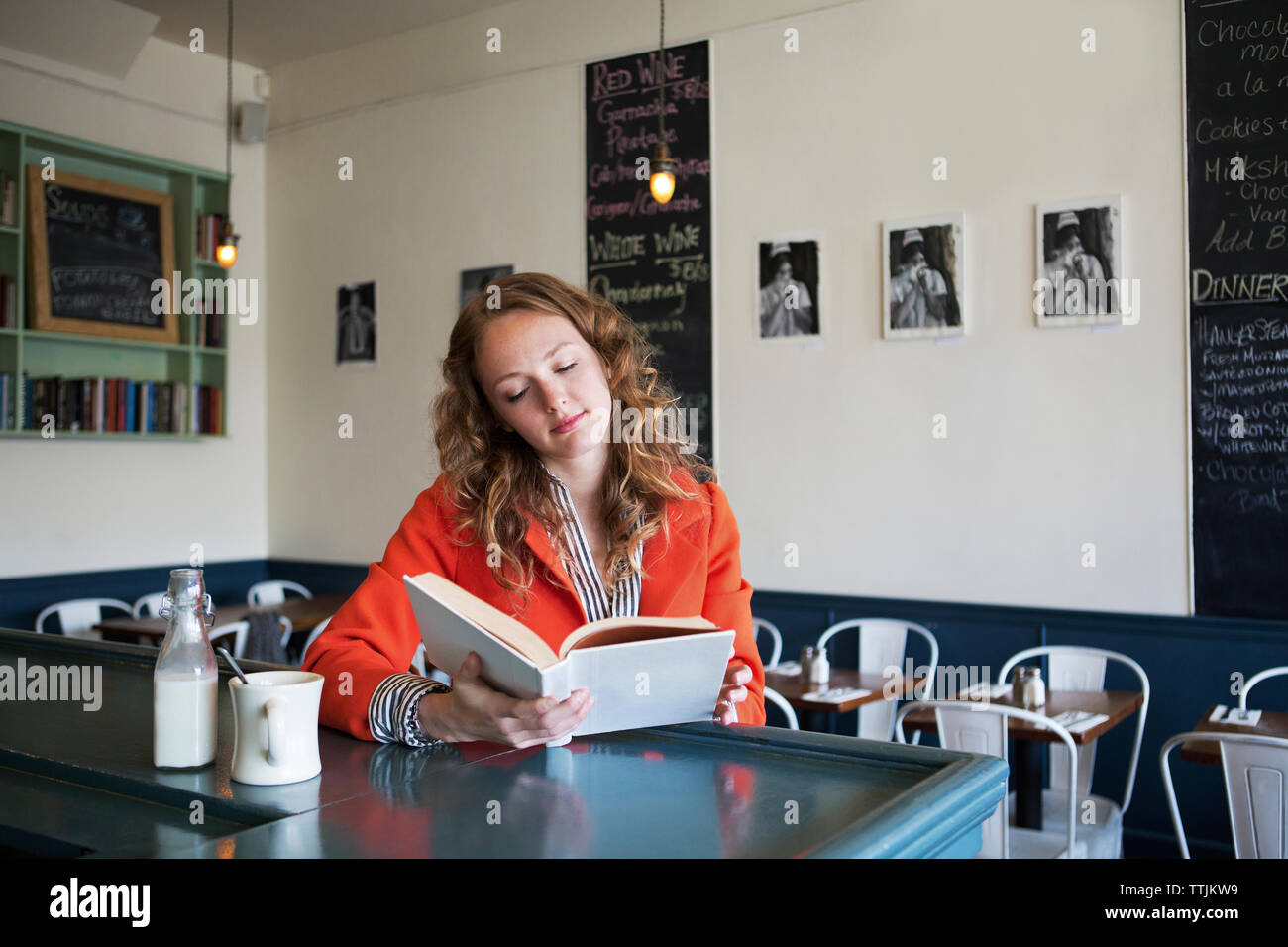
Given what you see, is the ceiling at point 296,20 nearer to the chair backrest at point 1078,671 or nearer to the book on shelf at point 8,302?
the book on shelf at point 8,302

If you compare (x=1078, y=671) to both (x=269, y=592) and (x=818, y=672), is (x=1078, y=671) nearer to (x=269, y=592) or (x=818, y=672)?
(x=818, y=672)

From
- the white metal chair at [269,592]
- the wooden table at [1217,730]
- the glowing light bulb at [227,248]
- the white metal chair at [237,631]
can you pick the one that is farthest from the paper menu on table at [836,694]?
the glowing light bulb at [227,248]

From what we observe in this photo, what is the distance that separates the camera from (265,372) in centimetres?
660

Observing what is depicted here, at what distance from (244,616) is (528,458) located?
12.2 ft

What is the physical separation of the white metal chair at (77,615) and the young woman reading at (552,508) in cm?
423

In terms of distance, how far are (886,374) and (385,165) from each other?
3.21m

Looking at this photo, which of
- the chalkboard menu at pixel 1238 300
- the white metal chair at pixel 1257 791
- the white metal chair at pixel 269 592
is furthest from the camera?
the white metal chair at pixel 269 592

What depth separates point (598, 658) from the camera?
1.27m

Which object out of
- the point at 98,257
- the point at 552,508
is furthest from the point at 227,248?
the point at 552,508

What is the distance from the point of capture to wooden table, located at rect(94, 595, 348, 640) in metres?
4.80

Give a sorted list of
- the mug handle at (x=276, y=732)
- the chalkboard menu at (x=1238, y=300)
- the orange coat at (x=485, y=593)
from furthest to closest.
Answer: the chalkboard menu at (x=1238, y=300), the orange coat at (x=485, y=593), the mug handle at (x=276, y=732)

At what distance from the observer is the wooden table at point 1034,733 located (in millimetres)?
3264

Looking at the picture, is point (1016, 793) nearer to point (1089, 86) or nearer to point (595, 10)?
point (1089, 86)

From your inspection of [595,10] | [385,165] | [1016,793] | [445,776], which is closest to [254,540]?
[385,165]
